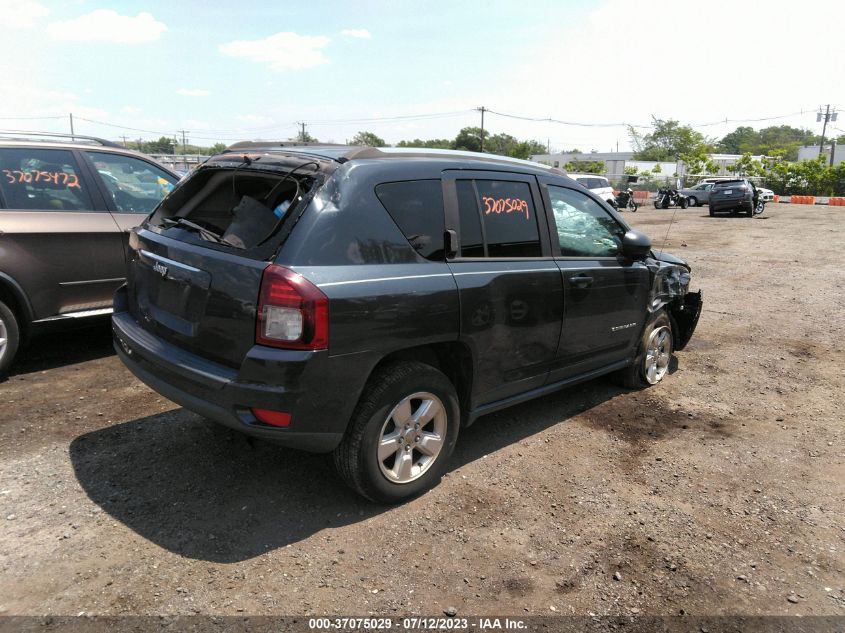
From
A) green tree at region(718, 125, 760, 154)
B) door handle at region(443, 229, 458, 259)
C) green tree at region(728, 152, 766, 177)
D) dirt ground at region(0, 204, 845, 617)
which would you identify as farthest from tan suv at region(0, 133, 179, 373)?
green tree at region(718, 125, 760, 154)

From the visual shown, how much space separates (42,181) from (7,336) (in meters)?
1.30

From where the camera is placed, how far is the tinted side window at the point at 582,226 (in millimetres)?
4281

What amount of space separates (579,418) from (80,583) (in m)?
3.38

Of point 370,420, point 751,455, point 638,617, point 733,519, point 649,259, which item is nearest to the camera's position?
point 638,617

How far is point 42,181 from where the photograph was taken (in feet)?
16.9

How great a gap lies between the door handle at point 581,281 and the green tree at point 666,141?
8828 centimetres

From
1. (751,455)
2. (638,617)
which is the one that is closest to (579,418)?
(751,455)

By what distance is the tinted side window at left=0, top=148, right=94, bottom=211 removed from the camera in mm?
4957

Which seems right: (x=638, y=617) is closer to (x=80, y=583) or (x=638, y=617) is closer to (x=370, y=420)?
(x=370, y=420)

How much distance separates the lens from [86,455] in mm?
3836

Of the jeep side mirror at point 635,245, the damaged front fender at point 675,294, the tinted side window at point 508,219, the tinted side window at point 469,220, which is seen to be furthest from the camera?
the damaged front fender at point 675,294

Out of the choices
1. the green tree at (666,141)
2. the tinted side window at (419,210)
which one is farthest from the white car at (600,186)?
the green tree at (666,141)

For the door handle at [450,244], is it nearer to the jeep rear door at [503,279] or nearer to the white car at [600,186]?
the jeep rear door at [503,279]

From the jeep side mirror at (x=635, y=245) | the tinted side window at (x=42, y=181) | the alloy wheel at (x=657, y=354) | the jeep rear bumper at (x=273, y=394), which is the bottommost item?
the alloy wheel at (x=657, y=354)
